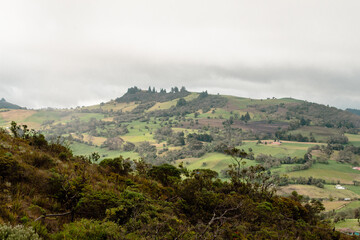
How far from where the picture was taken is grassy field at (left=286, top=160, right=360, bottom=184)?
102m

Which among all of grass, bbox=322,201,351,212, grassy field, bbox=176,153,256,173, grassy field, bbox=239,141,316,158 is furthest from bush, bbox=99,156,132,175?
grassy field, bbox=239,141,316,158

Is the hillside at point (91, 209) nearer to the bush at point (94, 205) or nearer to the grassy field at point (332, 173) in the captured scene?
the bush at point (94, 205)

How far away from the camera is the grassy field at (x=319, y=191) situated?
264 ft

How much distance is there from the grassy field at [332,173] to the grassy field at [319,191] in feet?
42.2

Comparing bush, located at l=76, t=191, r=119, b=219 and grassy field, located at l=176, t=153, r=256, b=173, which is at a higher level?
bush, located at l=76, t=191, r=119, b=219

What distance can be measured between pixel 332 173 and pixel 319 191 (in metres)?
33.1

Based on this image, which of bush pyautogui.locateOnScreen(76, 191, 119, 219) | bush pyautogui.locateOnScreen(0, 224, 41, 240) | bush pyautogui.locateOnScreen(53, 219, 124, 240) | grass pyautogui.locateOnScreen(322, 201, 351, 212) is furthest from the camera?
grass pyautogui.locateOnScreen(322, 201, 351, 212)

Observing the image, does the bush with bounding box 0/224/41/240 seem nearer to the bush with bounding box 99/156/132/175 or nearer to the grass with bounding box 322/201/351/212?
the bush with bounding box 99/156/132/175

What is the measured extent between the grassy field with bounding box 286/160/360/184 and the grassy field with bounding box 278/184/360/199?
1286 cm

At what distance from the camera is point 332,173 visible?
4250 inches

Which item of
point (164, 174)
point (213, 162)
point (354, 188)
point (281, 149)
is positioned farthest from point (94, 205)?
point (281, 149)

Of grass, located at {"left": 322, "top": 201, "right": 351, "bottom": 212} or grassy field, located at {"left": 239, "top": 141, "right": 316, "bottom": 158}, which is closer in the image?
grass, located at {"left": 322, "top": 201, "right": 351, "bottom": 212}

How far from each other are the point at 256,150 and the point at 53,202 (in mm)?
149402

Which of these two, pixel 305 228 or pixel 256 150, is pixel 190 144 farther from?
pixel 305 228
